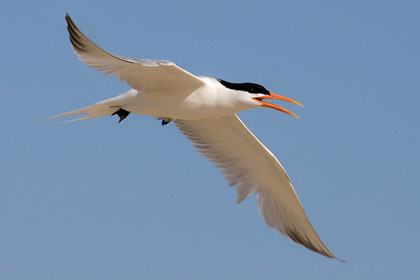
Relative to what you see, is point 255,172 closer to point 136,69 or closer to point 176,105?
point 176,105

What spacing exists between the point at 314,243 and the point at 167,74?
3506 mm

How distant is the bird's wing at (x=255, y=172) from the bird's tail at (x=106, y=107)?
139 centimetres

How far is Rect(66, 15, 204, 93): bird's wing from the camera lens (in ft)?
25.1

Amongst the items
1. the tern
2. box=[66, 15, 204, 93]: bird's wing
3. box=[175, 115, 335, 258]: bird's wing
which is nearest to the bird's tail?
the tern

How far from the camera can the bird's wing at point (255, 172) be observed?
10133 millimetres

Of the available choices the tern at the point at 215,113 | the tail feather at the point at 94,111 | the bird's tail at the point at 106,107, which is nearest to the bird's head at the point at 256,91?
the tern at the point at 215,113

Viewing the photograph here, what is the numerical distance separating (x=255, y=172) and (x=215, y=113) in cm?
Result: 186

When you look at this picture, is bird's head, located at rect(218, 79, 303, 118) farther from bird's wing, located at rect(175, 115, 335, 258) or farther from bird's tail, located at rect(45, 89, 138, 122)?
bird's tail, located at rect(45, 89, 138, 122)

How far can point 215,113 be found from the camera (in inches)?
351

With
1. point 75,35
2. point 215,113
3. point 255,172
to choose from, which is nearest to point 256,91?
point 215,113

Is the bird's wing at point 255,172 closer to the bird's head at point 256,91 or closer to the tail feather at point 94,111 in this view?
the bird's head at point 256,91

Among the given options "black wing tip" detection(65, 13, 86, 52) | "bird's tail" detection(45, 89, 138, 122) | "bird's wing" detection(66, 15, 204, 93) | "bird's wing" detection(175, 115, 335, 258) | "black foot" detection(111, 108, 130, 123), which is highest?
"black wing tip" detection(65, 13, 86, 52)

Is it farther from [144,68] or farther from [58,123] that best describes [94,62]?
[58,123]

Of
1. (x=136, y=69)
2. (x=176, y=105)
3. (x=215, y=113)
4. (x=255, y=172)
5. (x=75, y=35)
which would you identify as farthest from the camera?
(x=255, y=172)
